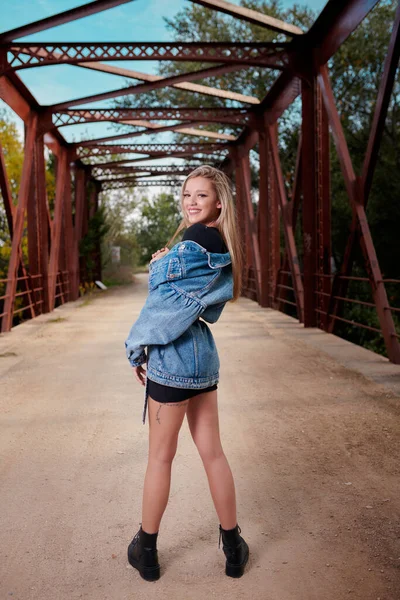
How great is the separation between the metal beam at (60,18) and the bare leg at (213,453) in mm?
8504

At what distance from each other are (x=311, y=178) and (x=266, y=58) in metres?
2.25

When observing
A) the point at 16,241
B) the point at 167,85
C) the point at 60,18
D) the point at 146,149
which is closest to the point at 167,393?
the point at 60,18

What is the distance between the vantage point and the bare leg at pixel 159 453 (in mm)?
2445

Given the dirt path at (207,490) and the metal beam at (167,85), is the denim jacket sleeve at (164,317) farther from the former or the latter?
the metal beam at (167,85)

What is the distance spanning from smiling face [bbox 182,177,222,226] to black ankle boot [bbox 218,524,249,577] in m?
1.29

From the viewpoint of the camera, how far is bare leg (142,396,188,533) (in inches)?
96.3

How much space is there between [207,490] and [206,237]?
1.65m

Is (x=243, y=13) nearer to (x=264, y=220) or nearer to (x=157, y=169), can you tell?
(x=264, y=220)

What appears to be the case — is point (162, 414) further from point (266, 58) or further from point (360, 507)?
point (266, 58)

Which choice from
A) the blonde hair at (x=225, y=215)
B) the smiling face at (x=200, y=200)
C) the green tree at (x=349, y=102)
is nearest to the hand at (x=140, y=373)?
the blonde hair at (x=225, y=215)

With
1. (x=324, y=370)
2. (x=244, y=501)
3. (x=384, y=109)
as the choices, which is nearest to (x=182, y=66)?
(x=384, y=109)

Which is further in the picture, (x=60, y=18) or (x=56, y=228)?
(x=56, y=228)

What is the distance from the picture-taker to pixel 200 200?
2512 mm

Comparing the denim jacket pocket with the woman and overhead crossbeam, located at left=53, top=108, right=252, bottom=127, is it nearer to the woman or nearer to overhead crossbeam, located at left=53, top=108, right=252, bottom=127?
the woman
